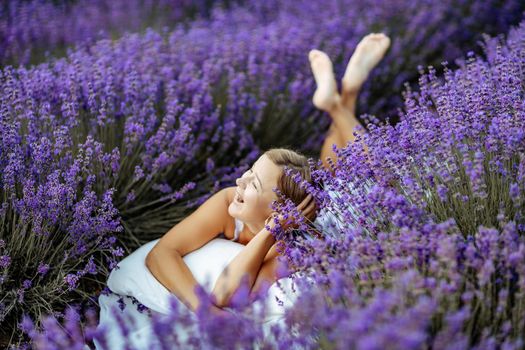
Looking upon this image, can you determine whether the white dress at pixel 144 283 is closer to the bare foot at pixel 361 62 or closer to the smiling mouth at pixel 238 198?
the smiling mouth at pixel 238 198

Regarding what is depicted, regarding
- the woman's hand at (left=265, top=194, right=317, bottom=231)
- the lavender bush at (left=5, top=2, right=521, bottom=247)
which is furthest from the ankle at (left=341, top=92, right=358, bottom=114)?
the woman's hand at (left=265, top=194, right=317, bottom=231)

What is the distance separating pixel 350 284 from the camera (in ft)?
4.35

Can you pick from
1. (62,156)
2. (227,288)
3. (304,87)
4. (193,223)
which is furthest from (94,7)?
(227,288)

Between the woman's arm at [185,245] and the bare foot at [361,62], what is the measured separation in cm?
100

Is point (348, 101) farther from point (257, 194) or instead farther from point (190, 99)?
point (257, 194)

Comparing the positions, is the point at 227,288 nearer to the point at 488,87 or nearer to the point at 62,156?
the point at 62,156

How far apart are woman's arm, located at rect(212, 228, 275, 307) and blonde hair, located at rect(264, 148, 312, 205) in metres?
0.17

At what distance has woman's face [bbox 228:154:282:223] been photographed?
1986mm

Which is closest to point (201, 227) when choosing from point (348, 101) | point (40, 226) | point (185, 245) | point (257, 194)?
point (185, 245)

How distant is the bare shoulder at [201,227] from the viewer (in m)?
2.05

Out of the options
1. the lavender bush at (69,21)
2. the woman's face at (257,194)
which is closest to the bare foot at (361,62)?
the woman's face at (257,194)

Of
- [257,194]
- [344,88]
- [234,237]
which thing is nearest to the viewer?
[257,194]

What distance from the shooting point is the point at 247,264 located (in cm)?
189

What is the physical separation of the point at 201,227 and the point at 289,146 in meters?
0.48
